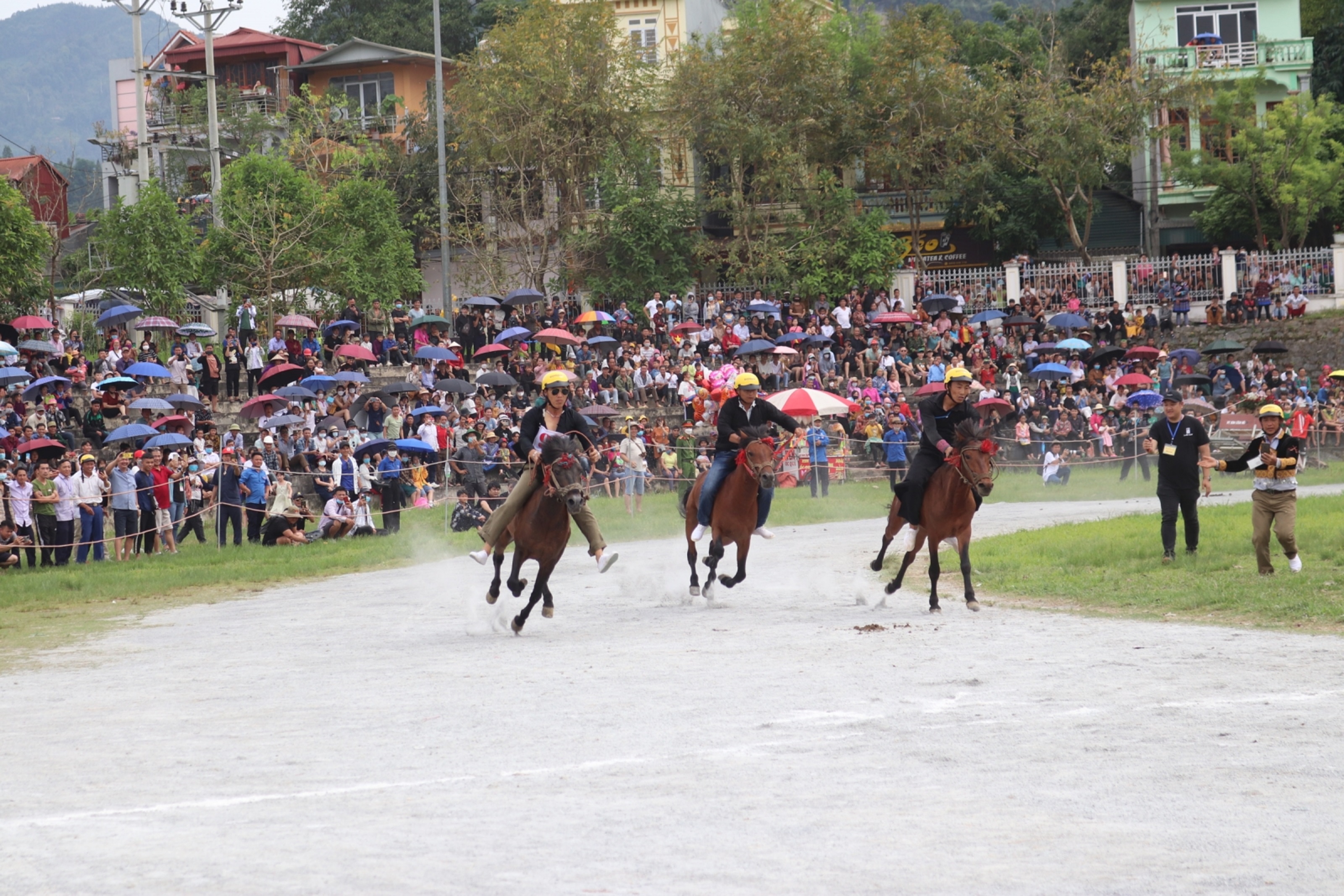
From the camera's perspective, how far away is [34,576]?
2206 centimetres

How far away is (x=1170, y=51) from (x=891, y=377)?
27445 mm

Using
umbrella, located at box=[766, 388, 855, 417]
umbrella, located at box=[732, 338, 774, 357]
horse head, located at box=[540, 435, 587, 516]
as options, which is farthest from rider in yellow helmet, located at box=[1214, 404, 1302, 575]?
umbrella, located at box=[732, 338, 774, 357]

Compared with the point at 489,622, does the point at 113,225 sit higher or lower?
higher

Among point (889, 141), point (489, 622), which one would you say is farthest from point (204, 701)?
point (889, 141)

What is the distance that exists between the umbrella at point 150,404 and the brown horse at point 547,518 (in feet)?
64.1

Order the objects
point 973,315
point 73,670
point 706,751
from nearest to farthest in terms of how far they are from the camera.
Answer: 1. point 706,751
2. point 73,670
3. point 973,315

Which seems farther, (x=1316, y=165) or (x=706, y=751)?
(x=1316, y=165)

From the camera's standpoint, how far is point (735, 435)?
17.0m

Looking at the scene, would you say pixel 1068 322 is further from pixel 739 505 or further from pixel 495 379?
pixel 739 505

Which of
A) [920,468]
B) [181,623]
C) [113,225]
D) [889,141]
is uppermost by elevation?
[889,141]

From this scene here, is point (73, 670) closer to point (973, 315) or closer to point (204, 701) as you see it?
point (204, 701)

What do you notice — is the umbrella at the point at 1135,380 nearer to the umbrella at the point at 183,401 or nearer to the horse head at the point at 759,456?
the umbrella at the point at 183,401

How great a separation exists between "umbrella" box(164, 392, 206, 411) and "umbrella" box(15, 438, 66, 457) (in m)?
5.60

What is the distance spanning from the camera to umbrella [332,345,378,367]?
1518 inches
